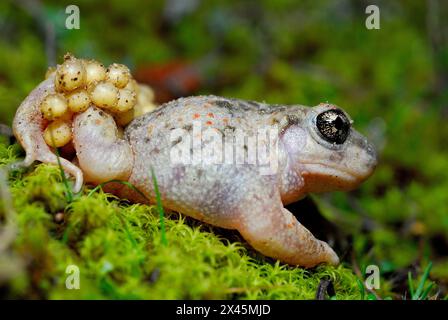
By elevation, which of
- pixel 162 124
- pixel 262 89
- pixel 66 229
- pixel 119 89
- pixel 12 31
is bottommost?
pixel 66 229

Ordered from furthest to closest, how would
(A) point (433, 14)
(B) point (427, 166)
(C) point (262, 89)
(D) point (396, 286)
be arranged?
1. (A) point (433, 14)
2. (C) point (262, 89)
3. (B) point (427, 166)
4. (D) point (396, 286)

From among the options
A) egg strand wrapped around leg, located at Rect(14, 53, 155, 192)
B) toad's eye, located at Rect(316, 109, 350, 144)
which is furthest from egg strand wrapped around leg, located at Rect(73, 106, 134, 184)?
toad's eye, located at Rect(316, 109, 350, 144)

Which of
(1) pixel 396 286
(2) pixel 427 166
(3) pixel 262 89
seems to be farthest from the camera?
(3) pixel 262 89

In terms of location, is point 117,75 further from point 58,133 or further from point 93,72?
point 58,133

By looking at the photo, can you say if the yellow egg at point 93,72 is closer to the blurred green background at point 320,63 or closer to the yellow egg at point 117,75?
the yellow egg at point 117,75

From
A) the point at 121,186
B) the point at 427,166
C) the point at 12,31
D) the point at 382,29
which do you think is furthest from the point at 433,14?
the point at 121,186

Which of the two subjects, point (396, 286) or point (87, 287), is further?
point (396, 286)

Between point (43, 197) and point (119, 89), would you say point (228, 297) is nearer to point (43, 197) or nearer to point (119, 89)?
point (43, 197)

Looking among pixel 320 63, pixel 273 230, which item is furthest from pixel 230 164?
pixel 320 63
